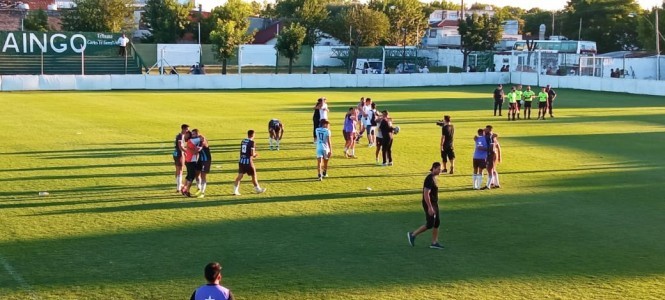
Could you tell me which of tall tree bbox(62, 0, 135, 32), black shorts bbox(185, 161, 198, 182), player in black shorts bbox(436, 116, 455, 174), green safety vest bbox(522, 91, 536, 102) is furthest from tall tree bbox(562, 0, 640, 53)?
black shorts bbox(185, 161, 198, 182)

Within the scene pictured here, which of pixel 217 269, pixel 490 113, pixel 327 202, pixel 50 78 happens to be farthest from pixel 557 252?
pixel 50 78

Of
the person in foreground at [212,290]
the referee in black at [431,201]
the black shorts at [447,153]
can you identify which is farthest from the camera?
the black shorts at [447,153]

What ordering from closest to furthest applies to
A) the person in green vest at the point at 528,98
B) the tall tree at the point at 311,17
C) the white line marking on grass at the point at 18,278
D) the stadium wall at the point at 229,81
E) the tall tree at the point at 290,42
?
the white line marking on grass at the point at 18,278 → the person in green vest at the point at 528,98 → the stadium wall at the point at 229,81 → the tall tree at the point at 290,42 → the tall tree at the point at 311,17

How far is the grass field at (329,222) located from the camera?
10.9 metres

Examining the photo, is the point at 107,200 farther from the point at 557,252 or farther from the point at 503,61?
the point at 503,61

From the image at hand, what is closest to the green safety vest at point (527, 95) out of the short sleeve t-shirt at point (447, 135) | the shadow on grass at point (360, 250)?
the short sleeve t-shirt at point (447, 135)

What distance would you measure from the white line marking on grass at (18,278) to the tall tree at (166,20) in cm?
7333

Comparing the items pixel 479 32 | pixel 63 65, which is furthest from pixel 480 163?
pixel 479 32

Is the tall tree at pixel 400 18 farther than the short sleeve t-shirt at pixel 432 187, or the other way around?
the tall tree at pixel 400 18

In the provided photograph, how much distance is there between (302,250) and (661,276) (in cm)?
531

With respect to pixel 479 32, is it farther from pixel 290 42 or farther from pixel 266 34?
pixel 266 34

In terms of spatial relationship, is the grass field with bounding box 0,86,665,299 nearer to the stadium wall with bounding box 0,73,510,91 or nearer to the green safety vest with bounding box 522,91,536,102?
the green safety vest with bounding box 522,91,536,102

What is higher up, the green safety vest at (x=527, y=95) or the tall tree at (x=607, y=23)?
the tall tree at (x=607, y=23)

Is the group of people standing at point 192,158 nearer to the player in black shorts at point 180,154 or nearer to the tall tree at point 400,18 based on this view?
the player in black shorts at point 180,154
